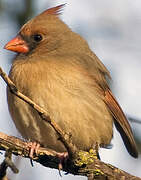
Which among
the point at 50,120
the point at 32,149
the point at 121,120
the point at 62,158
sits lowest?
the point at 121,120

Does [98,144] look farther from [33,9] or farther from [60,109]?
[33,9]

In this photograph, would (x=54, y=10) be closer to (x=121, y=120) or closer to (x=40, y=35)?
(x=40, y=35)

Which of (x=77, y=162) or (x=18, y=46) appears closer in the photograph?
(x=77, y=162)

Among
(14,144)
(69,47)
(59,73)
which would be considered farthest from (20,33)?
(14,144)

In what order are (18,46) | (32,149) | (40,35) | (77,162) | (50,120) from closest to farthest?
(50,120) < (77,162) < (32,149) < (18,46) < (40,35)

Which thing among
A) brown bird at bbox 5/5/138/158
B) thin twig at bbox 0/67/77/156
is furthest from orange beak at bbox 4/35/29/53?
thin twig at bbox 0/67/77/156

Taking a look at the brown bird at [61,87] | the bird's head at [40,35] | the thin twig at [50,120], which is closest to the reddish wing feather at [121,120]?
the brown bird at [61,87]

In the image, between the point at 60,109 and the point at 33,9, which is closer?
the point at 60,109

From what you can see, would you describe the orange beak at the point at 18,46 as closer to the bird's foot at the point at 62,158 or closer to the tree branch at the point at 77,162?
the tree branch at the point at 77,162

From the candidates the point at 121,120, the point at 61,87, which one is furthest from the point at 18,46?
the point at 121,120
